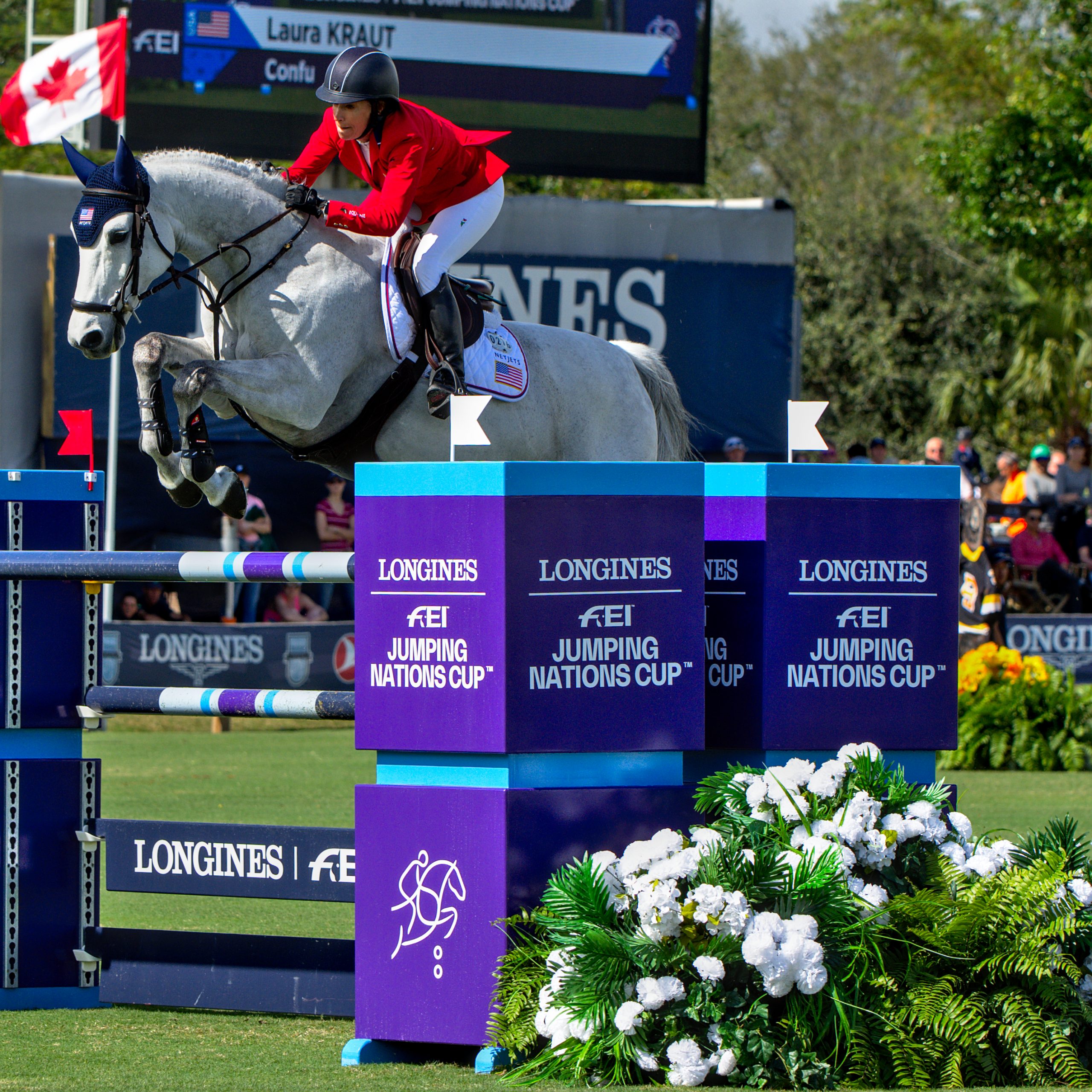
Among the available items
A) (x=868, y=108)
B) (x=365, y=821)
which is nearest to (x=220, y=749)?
(x=365, y=821)

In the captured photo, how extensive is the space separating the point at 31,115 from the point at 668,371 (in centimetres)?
900

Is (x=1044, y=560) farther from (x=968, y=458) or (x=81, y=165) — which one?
(x=81, y=165)

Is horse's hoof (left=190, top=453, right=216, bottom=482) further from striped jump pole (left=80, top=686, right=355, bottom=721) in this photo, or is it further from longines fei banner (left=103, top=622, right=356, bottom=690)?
longines fei banner (left=103, top=622, right=356, bottom=690)

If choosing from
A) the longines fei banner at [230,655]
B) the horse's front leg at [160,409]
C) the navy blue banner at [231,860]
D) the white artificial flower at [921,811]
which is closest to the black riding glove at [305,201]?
the horse's front leg at [160,409]

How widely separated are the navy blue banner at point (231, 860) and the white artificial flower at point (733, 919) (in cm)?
117

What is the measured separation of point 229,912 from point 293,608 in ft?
25.9

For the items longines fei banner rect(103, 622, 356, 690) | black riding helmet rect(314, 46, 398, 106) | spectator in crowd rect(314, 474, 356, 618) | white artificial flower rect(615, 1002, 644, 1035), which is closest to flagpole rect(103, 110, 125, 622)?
longines fei banner rect(103, 622, 356, 690)

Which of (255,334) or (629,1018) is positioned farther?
(255,334)

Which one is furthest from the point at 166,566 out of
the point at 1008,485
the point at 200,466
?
the point at 1008,485

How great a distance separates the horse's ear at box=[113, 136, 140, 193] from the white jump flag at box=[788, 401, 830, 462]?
8.03 ft

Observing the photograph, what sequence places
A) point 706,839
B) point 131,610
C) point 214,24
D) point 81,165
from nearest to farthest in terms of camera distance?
1. point 706,839
2. point 81,165
3. point 131,610
4. point 214,24

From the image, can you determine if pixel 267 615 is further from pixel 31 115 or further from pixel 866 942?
pixel 866 942

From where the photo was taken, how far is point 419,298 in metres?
6.12

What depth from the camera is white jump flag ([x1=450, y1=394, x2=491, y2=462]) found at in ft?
14.3
